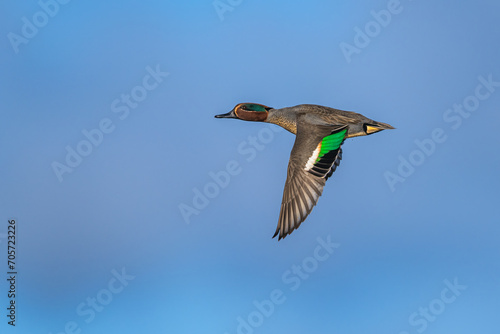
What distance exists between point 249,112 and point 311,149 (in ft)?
6.86

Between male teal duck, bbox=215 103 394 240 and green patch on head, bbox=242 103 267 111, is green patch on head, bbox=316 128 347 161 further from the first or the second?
green patch on head, bbox=242 103 267 111

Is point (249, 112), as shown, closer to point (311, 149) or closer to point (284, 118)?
point (284, 118)

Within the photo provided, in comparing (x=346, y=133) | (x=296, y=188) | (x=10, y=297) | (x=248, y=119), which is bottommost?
(x=10, y=297)

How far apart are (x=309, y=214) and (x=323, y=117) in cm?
188

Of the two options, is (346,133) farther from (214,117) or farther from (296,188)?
(214,117)

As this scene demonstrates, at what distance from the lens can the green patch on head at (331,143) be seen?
9.60 m

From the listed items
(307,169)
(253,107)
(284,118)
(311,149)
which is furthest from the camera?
(253,107)

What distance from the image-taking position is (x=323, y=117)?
10391mm

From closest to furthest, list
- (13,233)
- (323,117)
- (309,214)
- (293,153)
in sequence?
(309,214)
(293,153)
(323,117)
(13,233)

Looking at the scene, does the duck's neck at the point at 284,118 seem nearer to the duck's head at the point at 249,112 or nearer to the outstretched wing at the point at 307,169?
the duck's head at the point at 249,112

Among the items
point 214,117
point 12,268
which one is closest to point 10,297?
point 12,268

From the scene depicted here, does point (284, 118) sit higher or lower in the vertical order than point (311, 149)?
higher

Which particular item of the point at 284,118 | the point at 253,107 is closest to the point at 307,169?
the point at 284,118

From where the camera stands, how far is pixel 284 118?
10.9m
